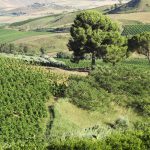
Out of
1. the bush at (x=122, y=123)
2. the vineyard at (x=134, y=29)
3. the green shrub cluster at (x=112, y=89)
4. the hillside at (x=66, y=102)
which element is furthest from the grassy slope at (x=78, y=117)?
the vineyard at (x=134, y=29)

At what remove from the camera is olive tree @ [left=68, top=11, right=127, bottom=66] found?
72.8 m

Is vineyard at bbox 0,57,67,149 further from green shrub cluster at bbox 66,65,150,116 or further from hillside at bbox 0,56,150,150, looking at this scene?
green shrub cluster at bbox 66,65,150,116

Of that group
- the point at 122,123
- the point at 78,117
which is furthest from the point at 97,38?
Result: the point at 122,123

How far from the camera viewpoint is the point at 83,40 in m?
72.9

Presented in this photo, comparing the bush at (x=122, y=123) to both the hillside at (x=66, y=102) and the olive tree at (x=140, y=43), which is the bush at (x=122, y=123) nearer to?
the hillside at (x=66, y=102)

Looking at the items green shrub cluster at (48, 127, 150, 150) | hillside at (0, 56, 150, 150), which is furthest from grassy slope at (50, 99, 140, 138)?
green shrub cluster at (48, 127, 150, 150)

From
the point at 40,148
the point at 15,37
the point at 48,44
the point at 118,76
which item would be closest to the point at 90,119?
the point at 118,76

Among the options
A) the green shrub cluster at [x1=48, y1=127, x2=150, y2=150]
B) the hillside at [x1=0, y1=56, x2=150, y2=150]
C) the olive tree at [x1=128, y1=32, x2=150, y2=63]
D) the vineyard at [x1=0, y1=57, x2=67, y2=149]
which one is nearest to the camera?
the green shrub cluster at [x1=48, y1=127, x2=150, y2=150]

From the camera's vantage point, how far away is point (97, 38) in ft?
237

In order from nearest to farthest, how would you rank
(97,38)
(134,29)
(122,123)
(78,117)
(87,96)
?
(122,123), (78,117), (87,96), (97,38), (134,29)

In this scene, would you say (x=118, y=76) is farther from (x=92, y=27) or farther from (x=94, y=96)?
(x=92, y=27)

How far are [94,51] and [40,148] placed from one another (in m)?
42.6

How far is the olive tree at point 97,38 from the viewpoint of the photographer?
7275 cm

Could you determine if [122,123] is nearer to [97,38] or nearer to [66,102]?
[66,102]
